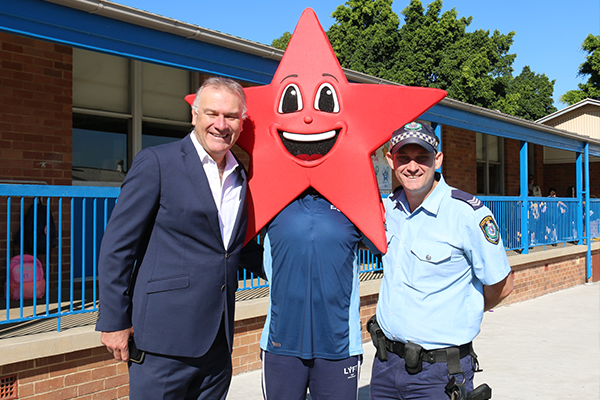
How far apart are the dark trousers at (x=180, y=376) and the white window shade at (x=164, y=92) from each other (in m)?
4.75

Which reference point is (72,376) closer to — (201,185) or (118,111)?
(201,185)

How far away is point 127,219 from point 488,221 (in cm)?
152

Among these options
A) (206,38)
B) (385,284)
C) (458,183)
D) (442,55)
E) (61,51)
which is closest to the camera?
(385,284)

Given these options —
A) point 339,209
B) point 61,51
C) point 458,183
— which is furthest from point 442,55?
point 339,209

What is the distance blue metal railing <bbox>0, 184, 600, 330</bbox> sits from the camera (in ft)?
12.2

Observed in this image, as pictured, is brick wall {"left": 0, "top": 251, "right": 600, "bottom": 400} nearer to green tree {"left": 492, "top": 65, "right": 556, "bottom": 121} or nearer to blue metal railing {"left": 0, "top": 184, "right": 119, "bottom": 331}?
blue metal railing {"left": 0, "top": 184, "right": 119, "bottom": 331}

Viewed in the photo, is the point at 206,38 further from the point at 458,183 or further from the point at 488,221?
the point at 458,183

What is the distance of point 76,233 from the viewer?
17.7 feet

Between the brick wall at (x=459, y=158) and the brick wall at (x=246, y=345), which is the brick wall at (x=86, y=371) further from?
the brick wall at (x=459, y=158)

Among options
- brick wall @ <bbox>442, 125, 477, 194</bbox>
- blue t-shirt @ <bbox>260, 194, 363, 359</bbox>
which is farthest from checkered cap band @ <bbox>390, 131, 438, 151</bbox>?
brick wall @ <bbox>442, 125, 477, 194</bbox>

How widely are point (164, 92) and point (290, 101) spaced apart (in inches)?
171

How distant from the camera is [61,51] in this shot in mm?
5320

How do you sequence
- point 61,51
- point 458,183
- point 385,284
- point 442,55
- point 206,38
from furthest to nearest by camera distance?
point 442,55
point 458,183
point 61,51
point 206,38
point 385,284

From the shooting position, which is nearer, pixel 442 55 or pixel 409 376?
pixel 409 376
